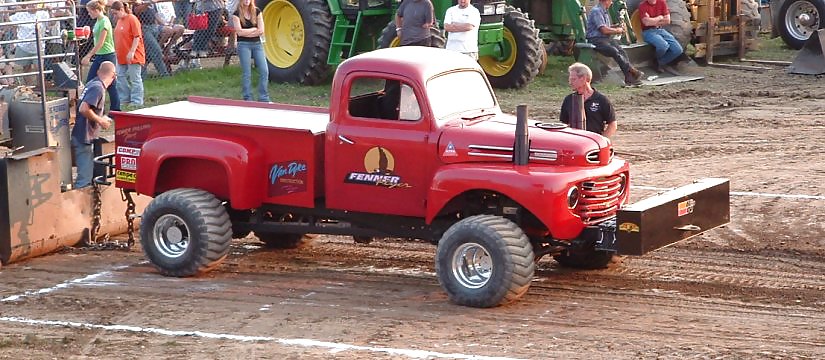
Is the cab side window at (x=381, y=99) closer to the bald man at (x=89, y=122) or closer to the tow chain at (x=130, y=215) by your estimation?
the tow chain at (x=130, y=215)

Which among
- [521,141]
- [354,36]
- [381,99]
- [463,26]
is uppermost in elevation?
[463,26]

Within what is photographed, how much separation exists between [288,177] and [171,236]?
3.49 feet

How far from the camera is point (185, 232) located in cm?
1092

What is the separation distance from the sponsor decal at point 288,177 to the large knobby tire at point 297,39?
32.5ft

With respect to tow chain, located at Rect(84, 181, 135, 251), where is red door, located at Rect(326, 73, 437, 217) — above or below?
above

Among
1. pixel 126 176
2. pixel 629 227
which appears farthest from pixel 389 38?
pixel 629 227

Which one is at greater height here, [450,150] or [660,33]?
[660,33]

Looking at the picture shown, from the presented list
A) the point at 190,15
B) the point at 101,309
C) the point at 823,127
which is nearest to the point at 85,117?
the point at 101,309

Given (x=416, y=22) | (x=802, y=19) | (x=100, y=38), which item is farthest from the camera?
(x=802, y=19)

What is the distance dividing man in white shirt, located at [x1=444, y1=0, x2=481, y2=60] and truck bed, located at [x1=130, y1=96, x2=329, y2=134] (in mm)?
6083

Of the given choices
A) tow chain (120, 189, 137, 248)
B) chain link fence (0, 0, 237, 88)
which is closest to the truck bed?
tow chain (120, 189, 137, 248)

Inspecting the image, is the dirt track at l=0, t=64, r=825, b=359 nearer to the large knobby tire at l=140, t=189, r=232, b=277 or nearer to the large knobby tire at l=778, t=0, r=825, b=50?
the large knobby tire at l=140, t=189, r=232, b=277

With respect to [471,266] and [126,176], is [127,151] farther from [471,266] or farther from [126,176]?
[471,266]

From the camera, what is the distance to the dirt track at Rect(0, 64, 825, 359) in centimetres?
899
